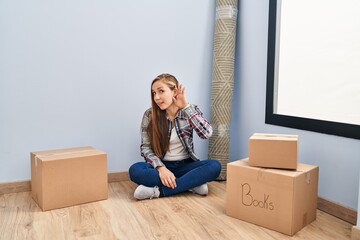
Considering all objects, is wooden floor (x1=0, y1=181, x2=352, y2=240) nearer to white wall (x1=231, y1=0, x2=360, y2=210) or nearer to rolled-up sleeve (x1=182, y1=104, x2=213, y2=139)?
white wall (x1=231, y1=0, x2=360, y2=210)

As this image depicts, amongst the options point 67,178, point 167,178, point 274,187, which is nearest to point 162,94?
point 167,178

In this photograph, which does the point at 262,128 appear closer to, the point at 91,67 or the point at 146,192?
the point at 146,192

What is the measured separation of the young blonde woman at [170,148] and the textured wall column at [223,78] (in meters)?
0.31

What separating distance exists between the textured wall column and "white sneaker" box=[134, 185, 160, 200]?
60 centimetres

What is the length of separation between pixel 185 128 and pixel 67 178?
31.0 inches

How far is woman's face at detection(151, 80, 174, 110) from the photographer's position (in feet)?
6.83

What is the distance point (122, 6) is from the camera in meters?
2.31

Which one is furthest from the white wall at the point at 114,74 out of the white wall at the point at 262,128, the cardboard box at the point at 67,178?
the cardboard box at the point at 67,178

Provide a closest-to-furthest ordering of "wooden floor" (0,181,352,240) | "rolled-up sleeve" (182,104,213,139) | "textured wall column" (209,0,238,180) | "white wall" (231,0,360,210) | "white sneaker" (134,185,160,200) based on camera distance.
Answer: "wooden floor" (0,181,352,240) → "white wall" (231,0,360,210) → "white sneaker" (134,185,160,200) → "rolled-up sleeve" (182,104,213,139) → "textured wall column" (209,0,238,180)

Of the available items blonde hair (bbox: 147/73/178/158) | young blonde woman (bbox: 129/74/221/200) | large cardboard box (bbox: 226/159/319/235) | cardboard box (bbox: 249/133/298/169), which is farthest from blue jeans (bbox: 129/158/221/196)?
cardboard box (bbox: 249/133/298/169)

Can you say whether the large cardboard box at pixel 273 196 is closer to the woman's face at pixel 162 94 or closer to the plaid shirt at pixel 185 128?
the plaid shirt at pixel 185 128

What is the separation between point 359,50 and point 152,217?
1.35 meters

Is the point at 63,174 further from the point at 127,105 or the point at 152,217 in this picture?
the point at 127,105

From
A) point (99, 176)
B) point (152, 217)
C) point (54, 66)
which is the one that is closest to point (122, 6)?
point (54, 66)
